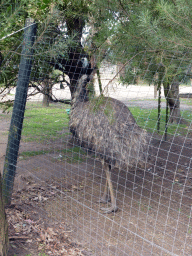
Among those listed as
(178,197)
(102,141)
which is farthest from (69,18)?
(178,197)

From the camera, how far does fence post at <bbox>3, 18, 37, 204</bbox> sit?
3688mm

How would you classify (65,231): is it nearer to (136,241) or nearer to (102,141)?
(136,241)

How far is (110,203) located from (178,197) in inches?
48.4

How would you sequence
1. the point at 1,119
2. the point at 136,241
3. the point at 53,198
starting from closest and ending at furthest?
the point at 136,241 → the point at 53,198 → the point at 1,119

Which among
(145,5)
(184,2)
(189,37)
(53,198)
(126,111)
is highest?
(145,5)

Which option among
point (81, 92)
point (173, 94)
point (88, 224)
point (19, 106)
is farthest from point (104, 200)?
point (173, 94)

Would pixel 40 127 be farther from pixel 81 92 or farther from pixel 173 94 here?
pixel 81 92

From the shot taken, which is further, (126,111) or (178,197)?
(178,197)

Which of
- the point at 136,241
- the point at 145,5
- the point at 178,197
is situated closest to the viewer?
the point at 145,5

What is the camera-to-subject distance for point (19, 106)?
12.6ft

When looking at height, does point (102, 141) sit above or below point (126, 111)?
below

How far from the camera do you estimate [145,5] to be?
3408mm

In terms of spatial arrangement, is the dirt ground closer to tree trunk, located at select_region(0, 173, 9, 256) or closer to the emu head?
tree trunk, located at select_region(0, 173, 9, 256)

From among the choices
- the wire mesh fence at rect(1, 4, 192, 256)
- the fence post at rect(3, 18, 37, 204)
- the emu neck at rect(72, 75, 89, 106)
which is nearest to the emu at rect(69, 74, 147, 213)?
the wire mesh fence at rect(1, 4, 192, 256)
